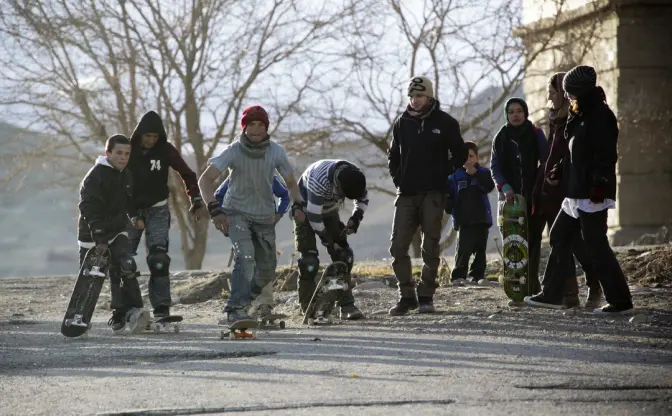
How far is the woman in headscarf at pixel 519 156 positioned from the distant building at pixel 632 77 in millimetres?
8158

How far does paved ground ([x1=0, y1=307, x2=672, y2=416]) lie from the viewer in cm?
523

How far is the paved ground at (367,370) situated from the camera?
523 cm

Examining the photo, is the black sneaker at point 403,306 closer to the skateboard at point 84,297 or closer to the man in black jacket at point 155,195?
the man in black jacket at point 155,195

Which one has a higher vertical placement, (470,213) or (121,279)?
(470,213)

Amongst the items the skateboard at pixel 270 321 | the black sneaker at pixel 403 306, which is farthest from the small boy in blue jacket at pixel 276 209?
the black sneaker at pixel 403 306

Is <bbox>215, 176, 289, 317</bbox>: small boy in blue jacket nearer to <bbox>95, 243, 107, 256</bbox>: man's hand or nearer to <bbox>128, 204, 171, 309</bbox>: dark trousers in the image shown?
<bbox>128, 204, 171, 309</bbox>: dark trousers

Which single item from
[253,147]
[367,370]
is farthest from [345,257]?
[367,370]

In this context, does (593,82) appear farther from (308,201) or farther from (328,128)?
(328,128)

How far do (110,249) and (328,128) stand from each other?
10.1m

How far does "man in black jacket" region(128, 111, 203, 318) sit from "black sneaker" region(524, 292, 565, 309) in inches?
109

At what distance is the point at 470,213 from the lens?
40.7 feet

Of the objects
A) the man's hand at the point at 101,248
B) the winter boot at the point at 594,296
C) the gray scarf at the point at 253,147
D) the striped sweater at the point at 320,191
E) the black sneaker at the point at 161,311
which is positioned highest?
the gray scarf at the point at 253,147

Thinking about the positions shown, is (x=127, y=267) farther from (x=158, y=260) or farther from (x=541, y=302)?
(x=541, y=302)

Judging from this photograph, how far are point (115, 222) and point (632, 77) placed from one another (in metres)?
11.0
